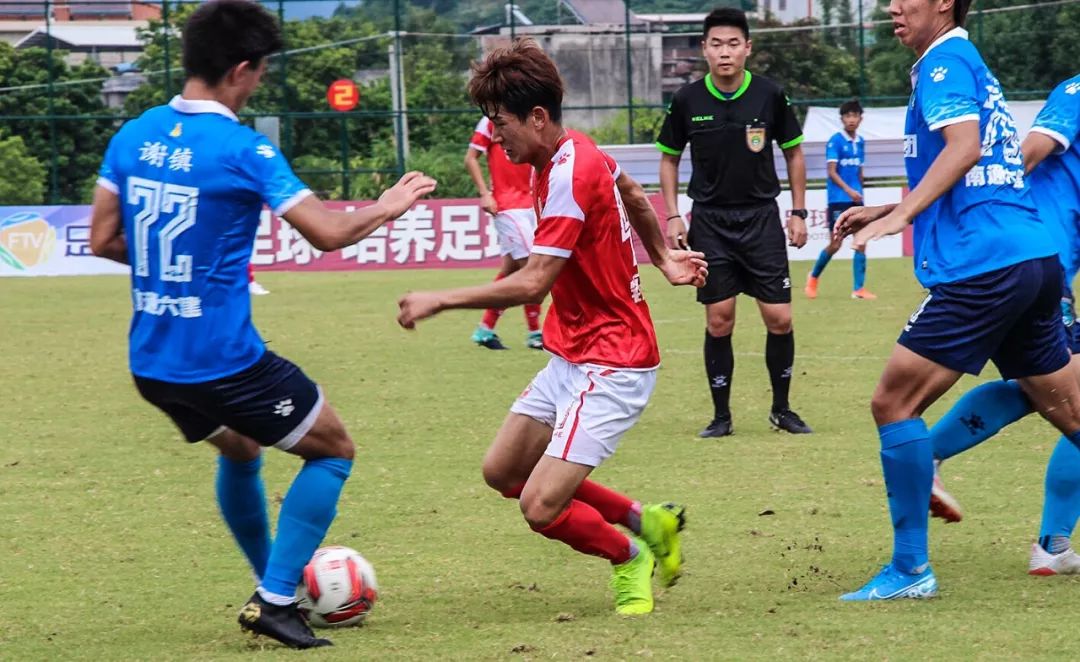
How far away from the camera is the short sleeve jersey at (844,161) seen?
17453 mm

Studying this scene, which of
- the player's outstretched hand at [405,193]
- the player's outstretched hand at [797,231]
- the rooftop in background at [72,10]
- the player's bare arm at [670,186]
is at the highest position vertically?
the rooftop in background at [72,10]

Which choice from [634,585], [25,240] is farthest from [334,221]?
[25,240]

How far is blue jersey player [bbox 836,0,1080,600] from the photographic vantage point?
16.0 ft

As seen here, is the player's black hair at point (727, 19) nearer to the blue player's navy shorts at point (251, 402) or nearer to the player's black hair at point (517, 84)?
the player's black hair at point (517, 84)

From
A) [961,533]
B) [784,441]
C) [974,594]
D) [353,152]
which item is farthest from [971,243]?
[353,152]

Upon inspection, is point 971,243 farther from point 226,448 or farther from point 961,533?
point 226,448

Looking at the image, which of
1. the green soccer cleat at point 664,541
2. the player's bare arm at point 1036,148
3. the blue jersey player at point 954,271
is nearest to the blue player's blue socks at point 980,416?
the blue jersey player at point 954,271

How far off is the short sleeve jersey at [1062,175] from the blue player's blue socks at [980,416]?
50 centimetres

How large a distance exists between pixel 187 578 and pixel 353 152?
2222 cm

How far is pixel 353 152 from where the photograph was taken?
1078 inches

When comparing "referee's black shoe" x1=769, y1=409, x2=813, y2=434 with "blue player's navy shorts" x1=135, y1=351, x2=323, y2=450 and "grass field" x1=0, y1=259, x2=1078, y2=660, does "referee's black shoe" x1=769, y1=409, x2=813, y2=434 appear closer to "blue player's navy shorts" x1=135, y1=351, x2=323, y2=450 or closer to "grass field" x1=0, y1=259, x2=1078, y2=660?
"grass field" x1=0, y1=259, x2=1078, y2=660

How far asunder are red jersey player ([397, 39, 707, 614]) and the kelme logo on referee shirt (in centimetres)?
345

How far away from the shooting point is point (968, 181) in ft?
16.4

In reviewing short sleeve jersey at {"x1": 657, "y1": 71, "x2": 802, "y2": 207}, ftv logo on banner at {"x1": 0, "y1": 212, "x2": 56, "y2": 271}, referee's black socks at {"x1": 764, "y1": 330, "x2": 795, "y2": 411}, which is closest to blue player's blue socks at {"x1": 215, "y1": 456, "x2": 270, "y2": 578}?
referee's black socks at {"x1": 764, "y1": 330, "x2": 795, "y2": 411}
